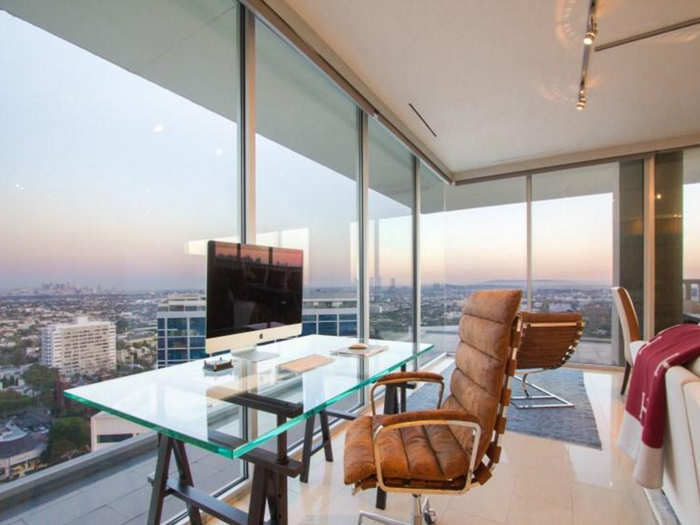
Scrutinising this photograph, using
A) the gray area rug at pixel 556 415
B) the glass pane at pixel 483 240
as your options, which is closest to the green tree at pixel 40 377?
the gray area rug at pixel 556 415

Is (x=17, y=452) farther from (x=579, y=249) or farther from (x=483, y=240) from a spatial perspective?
(x=579, y=249)

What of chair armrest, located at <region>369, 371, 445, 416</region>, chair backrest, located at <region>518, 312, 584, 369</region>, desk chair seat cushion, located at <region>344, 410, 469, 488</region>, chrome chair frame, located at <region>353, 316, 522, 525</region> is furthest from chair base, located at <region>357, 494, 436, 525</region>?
chair backrest, located at <region>518, 312, 584, 369</region>

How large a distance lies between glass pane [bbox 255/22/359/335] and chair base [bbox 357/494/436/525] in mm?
1304

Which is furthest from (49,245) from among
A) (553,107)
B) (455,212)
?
(455,212)

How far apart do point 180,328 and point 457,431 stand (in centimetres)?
143

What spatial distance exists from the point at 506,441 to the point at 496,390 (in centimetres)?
169

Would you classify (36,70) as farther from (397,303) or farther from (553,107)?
(553,107)

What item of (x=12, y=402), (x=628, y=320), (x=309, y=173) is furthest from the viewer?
(x=628, y=320)

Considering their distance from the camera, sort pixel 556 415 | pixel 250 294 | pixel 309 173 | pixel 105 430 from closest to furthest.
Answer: pixel 105 430
pixel 250 294
pixel 309 173
pixel 556 415

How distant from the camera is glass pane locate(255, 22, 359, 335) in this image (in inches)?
97.2

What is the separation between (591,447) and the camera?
2670 millimetres

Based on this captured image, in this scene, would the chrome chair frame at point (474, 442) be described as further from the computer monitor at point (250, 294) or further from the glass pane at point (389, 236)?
the glass pane at point (389, 236)

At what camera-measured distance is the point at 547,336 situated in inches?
131

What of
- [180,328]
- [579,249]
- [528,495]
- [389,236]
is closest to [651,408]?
[528,495]
